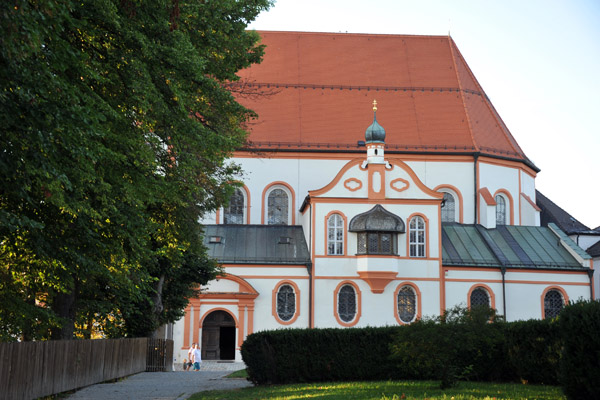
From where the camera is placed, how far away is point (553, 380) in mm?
16984

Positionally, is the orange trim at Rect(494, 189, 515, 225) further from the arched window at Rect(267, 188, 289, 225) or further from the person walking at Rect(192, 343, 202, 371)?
the person walking at Rect(192, 343, 202, 371)

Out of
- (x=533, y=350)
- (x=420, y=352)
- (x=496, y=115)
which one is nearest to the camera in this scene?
(x=420, y=352)

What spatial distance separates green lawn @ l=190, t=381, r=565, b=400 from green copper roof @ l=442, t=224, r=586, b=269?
21295mm

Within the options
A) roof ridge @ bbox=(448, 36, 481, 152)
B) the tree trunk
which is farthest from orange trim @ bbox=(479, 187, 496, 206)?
the tree trunk

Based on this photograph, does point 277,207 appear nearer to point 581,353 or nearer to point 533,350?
point 533,350

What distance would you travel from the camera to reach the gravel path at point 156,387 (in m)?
17.0

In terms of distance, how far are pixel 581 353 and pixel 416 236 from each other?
1109 inches

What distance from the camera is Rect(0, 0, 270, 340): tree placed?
958 cm

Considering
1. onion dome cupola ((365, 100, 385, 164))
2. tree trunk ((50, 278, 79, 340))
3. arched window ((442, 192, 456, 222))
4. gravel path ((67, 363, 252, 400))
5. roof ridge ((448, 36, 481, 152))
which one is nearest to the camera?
gravel path ((67, 363, 252, 400))

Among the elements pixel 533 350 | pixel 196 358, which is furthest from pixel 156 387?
pixel 196 358

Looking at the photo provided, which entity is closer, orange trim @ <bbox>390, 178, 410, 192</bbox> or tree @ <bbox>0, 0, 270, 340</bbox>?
tree @ <bbox>0, 0, 270, 340</bbox>

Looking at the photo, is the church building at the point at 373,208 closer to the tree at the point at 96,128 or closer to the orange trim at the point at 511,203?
the orange trim at the point at 511,203

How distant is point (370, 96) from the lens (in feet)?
147

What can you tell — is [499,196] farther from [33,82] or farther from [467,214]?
[33,82]
